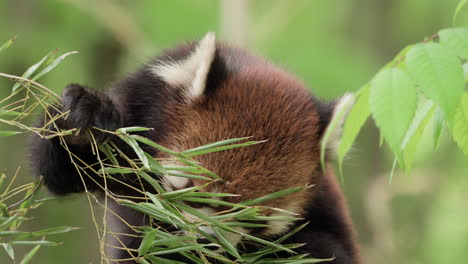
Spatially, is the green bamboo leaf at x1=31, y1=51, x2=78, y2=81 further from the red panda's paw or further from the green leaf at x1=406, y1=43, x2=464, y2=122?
the green leaf at x1=406, y1=43, x2=464, y2=122

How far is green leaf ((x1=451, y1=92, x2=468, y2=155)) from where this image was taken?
171cm

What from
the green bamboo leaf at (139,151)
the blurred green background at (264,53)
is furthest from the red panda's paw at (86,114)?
the blurred green background at (264,53)

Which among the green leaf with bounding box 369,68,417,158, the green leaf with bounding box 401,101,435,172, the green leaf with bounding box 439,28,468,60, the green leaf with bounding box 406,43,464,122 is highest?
the green leaf with bounding box 439,28,468,60

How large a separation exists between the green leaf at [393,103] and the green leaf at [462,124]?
0.24 metres

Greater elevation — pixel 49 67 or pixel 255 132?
pixel 49 67

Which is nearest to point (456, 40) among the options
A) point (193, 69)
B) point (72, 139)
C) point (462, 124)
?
point (462, 124)

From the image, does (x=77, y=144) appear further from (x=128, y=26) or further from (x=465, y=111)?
(x=128, y=26)

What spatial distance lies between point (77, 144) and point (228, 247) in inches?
28.7

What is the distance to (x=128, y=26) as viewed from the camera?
5.84m

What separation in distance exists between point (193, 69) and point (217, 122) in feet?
0.92

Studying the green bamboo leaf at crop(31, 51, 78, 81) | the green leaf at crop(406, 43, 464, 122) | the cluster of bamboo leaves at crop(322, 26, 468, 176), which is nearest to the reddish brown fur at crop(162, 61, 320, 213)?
the green bamboo leaf at crop(31, 51, 78, 81)

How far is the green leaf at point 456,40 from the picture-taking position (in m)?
1.55

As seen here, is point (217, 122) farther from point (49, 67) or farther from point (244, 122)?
point (49, 67)

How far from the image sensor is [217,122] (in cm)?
238
